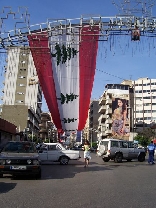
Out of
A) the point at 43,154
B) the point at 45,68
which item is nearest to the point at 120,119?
the point at 43,154

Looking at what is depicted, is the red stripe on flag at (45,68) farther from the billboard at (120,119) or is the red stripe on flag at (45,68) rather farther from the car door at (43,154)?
the billboard at (120,119)

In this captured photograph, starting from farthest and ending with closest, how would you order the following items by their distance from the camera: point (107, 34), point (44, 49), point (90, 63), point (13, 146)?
point (90, 63) < point (44, 49) < point (107, 34) < point (13, 146)

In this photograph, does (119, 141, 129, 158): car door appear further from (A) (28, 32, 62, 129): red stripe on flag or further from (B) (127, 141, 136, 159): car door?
(A) (28, 32, 62, 129): red stripe on flag

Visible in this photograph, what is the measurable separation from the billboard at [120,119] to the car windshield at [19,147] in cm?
6261

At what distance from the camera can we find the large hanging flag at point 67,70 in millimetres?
19781

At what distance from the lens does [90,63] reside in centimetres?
2238

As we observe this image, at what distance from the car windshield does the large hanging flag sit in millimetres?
7539

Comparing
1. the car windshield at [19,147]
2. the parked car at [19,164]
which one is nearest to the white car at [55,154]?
the car windshield at [19,147]

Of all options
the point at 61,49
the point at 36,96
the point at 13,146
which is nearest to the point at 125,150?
the point at 61,49

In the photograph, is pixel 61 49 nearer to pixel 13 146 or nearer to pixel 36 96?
pixel 13 146

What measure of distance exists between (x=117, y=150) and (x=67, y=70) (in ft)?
25.9

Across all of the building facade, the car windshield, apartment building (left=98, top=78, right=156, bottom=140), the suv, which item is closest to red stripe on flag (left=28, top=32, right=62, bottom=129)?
the suv

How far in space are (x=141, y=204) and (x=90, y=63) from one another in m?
16.0

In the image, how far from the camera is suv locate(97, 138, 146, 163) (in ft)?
81.9
